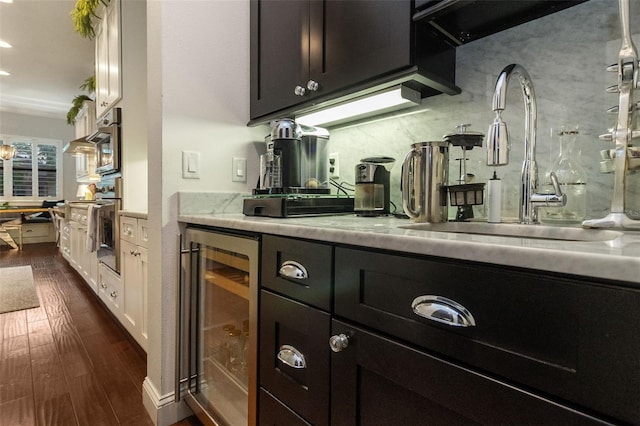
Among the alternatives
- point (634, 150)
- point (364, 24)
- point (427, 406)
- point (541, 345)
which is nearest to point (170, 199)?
point (364, 24)

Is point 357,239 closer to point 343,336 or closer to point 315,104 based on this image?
point 343,336

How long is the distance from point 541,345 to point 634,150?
649 mm

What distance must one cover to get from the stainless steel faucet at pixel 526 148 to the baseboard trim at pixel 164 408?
5.17 ft

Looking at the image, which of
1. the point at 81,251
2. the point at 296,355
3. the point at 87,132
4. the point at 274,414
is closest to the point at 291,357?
the point at 296,355

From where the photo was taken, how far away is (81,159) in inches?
197

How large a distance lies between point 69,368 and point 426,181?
218 cm

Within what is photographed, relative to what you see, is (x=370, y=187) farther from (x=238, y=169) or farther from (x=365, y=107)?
(x=238, y=169)

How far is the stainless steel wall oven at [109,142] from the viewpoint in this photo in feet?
8.42

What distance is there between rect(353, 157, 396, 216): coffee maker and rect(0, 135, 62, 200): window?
8.50 metres

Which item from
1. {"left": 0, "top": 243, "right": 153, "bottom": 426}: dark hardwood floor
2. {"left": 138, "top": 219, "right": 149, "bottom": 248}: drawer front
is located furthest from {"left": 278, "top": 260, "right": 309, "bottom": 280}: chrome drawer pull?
{"left": 138, "top": 219, "right": 149, "bottom": 248}: drawer front

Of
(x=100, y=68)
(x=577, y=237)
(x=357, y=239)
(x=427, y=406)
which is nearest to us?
(x=427, y=406)

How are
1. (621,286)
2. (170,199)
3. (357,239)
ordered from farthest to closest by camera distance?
(170,199)
(357,239)
(621,286)

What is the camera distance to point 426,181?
102 centimetres

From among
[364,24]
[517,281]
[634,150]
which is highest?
[364,24]
